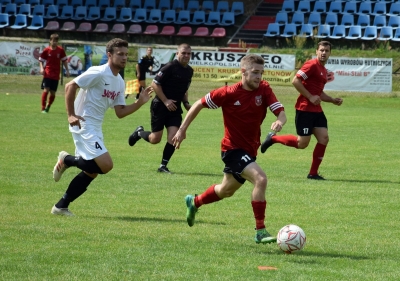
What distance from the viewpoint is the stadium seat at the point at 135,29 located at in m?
39.7

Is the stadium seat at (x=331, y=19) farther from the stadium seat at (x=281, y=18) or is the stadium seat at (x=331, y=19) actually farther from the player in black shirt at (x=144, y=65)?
the player in black shirt at (x=144, y=65)

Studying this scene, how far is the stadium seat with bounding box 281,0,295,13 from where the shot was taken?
40062mm

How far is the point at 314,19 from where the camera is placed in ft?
127

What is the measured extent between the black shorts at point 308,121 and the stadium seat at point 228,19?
93.2 ft

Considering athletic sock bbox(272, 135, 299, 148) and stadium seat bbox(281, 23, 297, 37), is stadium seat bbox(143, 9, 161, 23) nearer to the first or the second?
stadium seat bbox(281, 23, 297, 37)

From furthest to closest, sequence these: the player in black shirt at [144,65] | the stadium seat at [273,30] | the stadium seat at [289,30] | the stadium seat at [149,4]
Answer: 1. the stadium seat at [149,4]
2. the stadium seat at [273,30]
3. the stadium seat at [289,30]
4. the player in black shirt at [144,65]

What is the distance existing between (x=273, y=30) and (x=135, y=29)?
23.1 feet

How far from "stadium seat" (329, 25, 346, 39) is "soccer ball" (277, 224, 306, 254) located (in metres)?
31.4

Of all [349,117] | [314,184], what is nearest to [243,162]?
[314,184]

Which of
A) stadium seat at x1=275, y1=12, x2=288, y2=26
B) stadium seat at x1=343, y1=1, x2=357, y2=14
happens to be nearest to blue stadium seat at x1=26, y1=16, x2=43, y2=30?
stadium seat at x1=275, y1=12, x2=288, y2=26

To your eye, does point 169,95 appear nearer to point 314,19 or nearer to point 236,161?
point 236,161

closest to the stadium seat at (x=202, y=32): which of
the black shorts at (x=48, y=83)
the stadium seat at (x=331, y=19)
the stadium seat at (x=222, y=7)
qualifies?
the stadium seat at (x=222, y=7)

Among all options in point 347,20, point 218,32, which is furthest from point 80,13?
point 347,20

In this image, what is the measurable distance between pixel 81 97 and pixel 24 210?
4.41 feet
